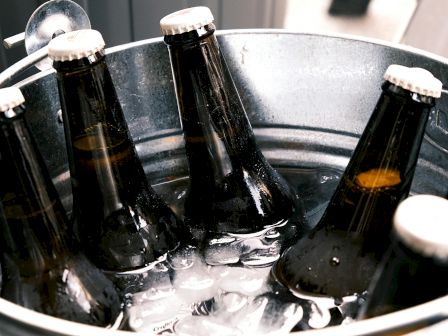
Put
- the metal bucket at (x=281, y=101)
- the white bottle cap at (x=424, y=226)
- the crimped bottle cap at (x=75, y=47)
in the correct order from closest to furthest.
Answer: the white bottle cap at (x=424, y=226) < the crimped bottle cap at (x=75, y=47) < the metal bucket at (x=281, y=101)

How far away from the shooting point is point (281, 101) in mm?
685

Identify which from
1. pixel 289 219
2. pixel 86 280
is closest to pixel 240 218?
pixel 289 219

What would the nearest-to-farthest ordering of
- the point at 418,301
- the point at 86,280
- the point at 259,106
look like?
1. the point at 418,301
2. the point at 86,280
3. the point at 259,106

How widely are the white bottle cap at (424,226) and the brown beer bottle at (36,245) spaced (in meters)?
0.25

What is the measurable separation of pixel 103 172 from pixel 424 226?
0.27m

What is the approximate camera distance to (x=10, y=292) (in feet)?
1.36

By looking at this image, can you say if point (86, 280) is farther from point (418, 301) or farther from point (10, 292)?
point (418, 301)

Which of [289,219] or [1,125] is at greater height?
[1,125]

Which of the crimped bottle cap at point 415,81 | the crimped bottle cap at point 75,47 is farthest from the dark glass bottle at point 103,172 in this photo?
the crimped bottle cap at point 415,81

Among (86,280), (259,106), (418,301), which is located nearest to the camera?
(418,301)

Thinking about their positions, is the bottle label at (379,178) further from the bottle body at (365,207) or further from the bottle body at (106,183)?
the bottle body at (106,183)

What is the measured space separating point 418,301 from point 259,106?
41cm

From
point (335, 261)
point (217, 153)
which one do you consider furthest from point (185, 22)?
point (335, 261)

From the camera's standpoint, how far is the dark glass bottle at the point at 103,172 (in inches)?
16.5
